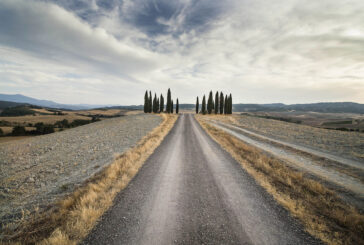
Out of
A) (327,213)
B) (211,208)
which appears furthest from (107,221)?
(327,213)

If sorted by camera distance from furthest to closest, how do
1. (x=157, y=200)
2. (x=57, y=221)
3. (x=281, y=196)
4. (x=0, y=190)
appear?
1. (x=0, y=190)
2. (x=281, y=196)
3. (x=157, y=200)
4. (x=57, y=221)

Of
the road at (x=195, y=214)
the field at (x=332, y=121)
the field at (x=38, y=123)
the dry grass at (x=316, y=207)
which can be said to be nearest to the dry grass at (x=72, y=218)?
the road at (x=195, y=214)

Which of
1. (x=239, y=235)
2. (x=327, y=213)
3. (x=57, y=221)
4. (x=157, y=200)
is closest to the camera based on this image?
(x=239, y=235)

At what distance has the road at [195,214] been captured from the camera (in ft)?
10.8

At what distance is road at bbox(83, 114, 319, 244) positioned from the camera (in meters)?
3.30

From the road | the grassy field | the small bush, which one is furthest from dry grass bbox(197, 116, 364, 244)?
the small bush

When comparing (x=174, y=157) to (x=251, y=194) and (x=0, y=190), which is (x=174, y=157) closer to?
(x=251, y=194)

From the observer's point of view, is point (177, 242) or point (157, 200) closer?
point (177, 242)

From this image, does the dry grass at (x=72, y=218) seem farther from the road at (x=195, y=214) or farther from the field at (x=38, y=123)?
the field at (x=38, y=123)

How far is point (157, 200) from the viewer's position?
4781mm

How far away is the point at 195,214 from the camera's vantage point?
4109 mm

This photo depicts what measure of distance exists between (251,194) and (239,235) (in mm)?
2218

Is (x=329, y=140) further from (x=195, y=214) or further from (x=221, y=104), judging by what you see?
(x=221, y=104)

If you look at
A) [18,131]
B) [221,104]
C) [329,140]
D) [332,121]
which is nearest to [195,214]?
[329,140]
